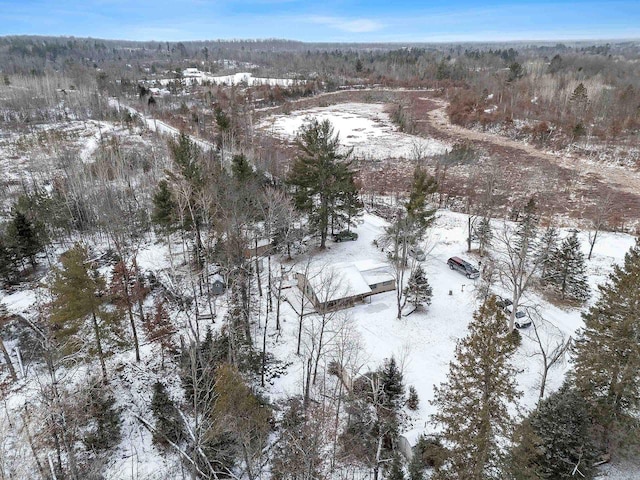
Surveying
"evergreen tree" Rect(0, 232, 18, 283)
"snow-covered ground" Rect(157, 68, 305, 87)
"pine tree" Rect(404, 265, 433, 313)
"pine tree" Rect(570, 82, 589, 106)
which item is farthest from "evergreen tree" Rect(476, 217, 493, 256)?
"snow-covered ground" Rect(157, 68, 305, 87)

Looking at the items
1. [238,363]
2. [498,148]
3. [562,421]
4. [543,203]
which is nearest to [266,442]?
[238,363]

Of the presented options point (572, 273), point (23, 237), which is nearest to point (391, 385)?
point (572, 273)

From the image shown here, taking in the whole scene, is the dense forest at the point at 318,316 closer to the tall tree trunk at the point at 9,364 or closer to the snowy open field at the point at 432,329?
the snowy open field at the point at 432,329

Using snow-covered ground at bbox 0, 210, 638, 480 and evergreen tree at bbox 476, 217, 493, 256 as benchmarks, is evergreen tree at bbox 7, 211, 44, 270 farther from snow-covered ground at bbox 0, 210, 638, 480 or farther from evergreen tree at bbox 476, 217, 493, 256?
evergreen tree at bbox 476, 217, 493, 256

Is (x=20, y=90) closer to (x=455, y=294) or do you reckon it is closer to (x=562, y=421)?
(x=455, y=294)

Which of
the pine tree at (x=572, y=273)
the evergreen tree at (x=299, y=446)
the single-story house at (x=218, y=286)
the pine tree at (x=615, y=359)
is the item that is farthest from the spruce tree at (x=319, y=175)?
the pine tree at (x=615, y=359)
